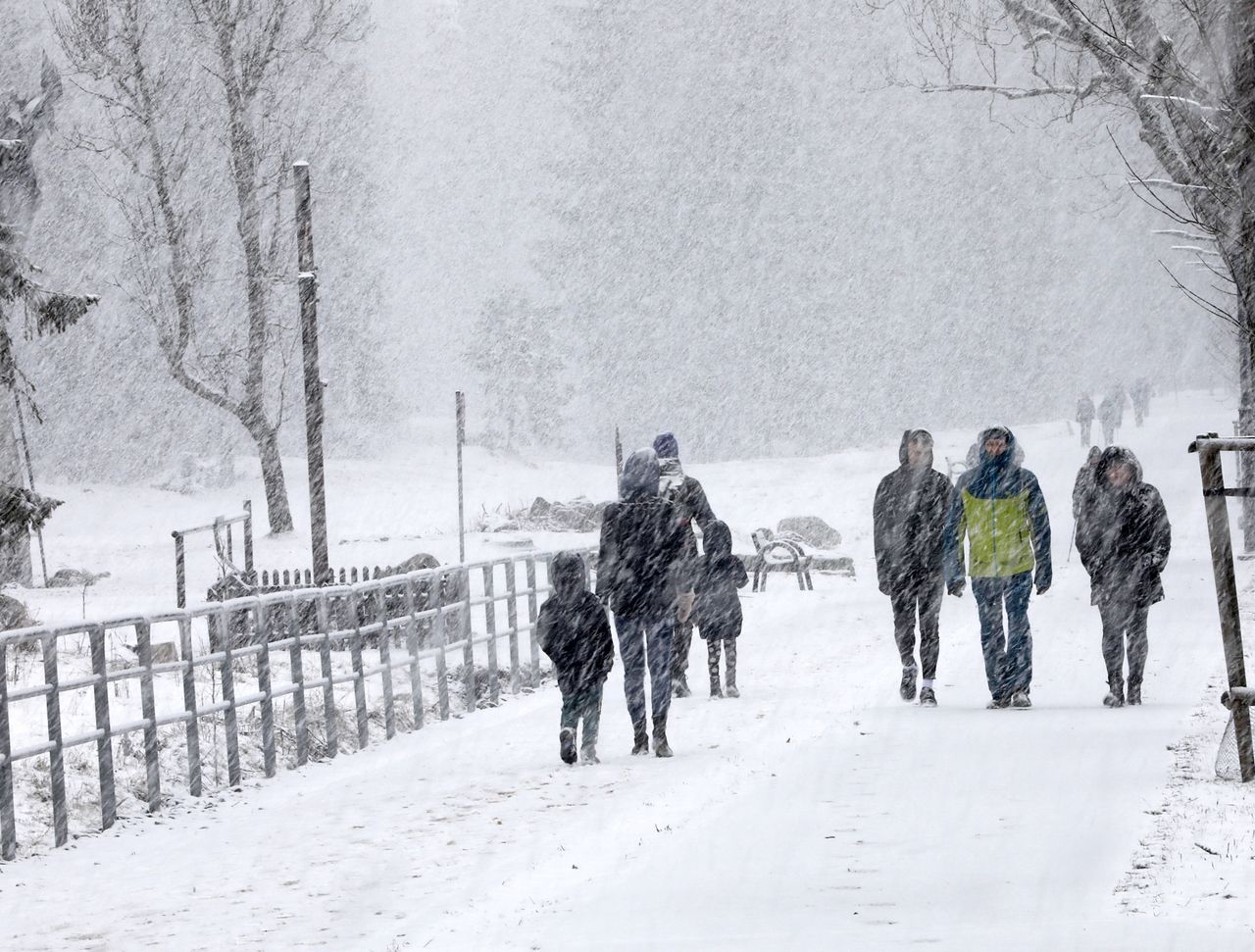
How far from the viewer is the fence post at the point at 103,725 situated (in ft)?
30.9

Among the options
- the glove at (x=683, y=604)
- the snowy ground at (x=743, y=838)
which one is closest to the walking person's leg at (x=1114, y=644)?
the snowy ground at (x=743, y=838)

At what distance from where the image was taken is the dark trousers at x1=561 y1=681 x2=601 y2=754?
1053 centimetres

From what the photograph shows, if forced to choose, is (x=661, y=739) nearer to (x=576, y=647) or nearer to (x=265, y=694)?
(x=576, y=647)

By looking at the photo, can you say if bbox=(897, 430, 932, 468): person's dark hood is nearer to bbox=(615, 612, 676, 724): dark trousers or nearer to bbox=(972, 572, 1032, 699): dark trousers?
bbox=(972, 572, 1032, 699): dark trousers

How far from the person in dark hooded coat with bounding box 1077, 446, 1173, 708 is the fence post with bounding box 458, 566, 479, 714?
5908mm

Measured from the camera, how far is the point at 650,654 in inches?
414

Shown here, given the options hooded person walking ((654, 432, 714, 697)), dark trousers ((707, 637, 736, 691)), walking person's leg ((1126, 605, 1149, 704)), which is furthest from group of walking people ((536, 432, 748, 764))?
walking person's leg ((1126, 605, 1149, 704))

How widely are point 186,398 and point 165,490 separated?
4751 mm

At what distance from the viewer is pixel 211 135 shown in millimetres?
43500

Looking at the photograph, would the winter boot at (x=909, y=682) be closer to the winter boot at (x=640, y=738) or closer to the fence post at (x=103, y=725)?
the winter boot at (x=640, y=738)

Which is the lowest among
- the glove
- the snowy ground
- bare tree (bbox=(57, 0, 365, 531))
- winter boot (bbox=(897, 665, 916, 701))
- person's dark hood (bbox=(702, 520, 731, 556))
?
the snowy ground

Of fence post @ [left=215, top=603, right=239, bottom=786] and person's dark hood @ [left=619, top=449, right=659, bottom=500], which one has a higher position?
person's dark hood @ [left=619, top=449, right=659, bottom=500]

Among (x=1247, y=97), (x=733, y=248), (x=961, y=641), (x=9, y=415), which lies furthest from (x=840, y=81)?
(x=1247, y=97)

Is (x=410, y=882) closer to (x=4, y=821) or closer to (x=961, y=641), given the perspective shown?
(x=4, y=821)
